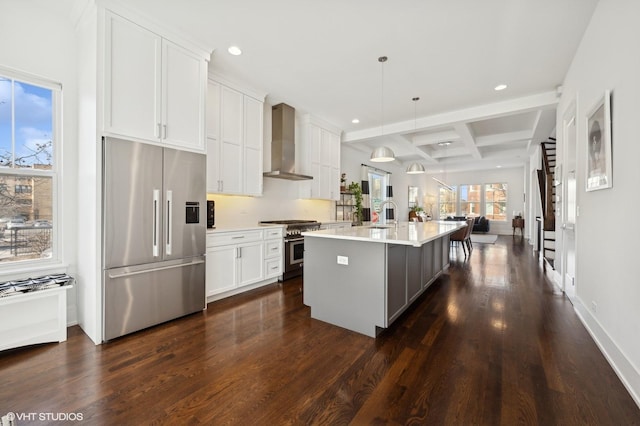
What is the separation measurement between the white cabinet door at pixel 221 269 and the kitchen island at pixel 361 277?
115 cm

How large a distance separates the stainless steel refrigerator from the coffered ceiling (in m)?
1.36

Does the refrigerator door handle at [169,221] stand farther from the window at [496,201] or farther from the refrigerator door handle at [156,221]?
the window at [496,201]

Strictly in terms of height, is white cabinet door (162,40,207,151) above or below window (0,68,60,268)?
above

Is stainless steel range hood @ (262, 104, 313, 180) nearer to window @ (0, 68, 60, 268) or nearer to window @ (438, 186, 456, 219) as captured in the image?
window @ (0, 68, 60, 268)

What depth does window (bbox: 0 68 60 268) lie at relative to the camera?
2.36m

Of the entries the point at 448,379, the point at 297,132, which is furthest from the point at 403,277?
the point at 297,132

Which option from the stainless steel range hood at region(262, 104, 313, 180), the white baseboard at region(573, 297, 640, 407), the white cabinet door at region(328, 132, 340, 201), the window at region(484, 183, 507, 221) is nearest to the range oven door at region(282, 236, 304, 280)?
the stainless steel range hood at region(262, 104, 313, 180)

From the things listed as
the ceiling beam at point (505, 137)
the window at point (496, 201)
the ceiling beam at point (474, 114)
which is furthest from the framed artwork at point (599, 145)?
the window at point (496, 201)

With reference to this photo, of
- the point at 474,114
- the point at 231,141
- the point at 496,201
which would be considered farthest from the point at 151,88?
the point at 496,201

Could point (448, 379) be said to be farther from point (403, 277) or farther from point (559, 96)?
point (559, 96)

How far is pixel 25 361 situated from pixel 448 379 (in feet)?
10.0

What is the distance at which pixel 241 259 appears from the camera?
3645 mm

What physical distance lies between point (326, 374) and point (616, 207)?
7.96ft

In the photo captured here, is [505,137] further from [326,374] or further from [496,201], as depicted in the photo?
[326,374]
